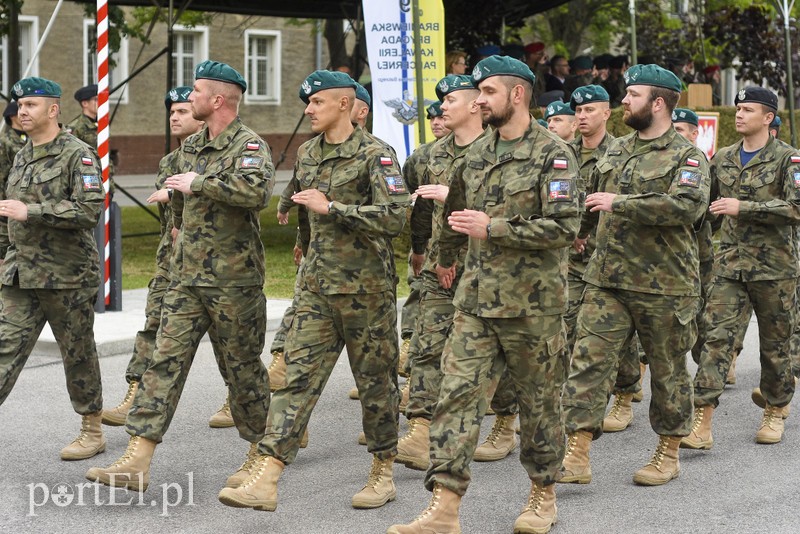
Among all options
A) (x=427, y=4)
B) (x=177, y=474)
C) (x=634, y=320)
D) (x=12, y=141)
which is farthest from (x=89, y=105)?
(x=634, y=320)

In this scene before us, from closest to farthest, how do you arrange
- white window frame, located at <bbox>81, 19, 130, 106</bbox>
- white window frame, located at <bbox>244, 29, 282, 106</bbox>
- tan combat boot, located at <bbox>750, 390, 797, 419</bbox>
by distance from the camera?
1. tan combat boot, located at <bbox>750, 390, 797, 419</bbox>
2. white window frame, located at <bbox>81, 19, 130, 106</bbox>
3. white window frame, located at <bbox>244, 29, 282, 106</bbox>

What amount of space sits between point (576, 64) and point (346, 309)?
42.9ft

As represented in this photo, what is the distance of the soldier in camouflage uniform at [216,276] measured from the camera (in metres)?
6.62

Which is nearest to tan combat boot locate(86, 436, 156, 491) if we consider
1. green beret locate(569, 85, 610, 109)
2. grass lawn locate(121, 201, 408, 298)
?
green beret locate(569, 85, 610, 109)

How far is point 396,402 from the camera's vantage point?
6781 millimetres

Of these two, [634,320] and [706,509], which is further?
[634,320]

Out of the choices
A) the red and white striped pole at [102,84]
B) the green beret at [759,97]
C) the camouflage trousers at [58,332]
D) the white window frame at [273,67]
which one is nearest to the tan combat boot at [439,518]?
the camouflage trousers at [58,332]

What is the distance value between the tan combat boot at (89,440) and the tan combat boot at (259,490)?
5.41 ft

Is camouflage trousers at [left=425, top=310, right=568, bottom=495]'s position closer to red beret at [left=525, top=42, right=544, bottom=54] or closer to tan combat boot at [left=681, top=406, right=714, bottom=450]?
tan combat boot at [left=681, top=406, right=714, bottom=450]

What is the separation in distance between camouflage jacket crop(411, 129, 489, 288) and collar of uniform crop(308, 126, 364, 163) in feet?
3.67

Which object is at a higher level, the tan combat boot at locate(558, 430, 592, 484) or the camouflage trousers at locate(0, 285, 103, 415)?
the camouflage trousers at locate(0, 285, 103, 415)

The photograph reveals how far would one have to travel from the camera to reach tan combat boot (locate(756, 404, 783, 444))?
26.7 ft

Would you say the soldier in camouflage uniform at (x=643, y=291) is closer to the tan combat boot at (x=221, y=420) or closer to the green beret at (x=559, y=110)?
the green beret at (x=559, y=110)

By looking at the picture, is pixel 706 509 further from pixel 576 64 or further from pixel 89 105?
pixel 576 64
